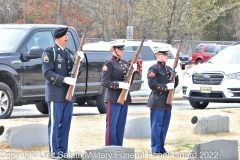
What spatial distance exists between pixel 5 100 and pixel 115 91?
4215 mm

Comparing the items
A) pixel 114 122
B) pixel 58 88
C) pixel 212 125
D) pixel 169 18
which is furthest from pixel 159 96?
pixel 169 18

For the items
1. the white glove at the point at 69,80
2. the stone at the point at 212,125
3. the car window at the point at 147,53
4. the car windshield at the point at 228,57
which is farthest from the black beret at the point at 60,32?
the car window at the point at 147,53

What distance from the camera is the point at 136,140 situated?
11633 mm

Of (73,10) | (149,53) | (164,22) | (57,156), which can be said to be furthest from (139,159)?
(73,10)

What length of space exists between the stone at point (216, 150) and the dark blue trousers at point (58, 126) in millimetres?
1727

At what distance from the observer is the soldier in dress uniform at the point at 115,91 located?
9.72 m

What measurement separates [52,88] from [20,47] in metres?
4.60

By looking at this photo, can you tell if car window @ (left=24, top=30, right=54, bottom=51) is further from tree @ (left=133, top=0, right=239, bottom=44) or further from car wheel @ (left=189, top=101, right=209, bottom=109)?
tree @ (left=133, top=0, right=239, bottom=44)

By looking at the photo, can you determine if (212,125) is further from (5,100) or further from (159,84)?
(5,100)

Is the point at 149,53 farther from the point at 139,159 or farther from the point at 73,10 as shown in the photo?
the point at 73,10

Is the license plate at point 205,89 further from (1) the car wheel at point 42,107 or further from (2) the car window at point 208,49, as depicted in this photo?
(2) the car window at point 208,49

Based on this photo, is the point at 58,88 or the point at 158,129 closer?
the point at 58,88

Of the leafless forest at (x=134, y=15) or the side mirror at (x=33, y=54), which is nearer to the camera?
the side mirror at (x=33, y=54)

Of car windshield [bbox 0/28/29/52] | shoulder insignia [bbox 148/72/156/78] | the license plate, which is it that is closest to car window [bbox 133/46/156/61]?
the license plate
